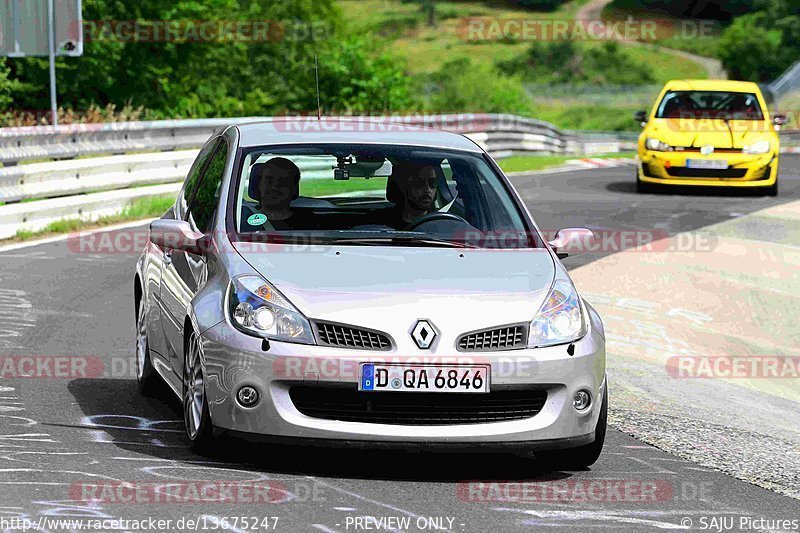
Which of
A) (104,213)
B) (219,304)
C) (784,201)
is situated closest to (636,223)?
(784,201)

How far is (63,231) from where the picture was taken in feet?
52.2

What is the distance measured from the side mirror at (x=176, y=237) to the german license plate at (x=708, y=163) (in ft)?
52.2

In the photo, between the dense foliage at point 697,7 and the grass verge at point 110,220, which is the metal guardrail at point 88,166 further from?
the dense foliage at point 697,7

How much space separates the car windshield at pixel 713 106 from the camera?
2333 cm

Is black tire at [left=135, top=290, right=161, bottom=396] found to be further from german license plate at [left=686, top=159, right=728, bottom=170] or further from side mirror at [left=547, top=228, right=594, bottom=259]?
german license plate at [left=686, top=159, right=728, bottom=170]

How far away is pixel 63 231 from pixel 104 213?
1.15 m

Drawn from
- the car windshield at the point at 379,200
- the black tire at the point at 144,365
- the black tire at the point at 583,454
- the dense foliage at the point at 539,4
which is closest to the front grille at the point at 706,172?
the car windshield at the point at 379,200

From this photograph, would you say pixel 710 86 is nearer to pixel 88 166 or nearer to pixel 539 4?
pixel 88 166

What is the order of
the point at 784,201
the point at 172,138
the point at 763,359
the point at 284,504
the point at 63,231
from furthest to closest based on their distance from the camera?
the point at 784,201, the point at 172,138, the point at 63,231, the point at 763,359, the point at 284,504

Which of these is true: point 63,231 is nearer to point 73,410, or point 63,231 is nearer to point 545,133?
point 73,410

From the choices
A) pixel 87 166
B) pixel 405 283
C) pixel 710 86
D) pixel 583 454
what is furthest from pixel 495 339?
pixel 710 86


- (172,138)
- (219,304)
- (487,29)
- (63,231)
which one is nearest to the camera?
(219,304)

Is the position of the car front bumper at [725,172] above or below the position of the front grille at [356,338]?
below

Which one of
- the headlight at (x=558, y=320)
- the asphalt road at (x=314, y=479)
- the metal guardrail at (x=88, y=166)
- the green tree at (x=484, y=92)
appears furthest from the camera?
the green tree at (x=484, y=92)
